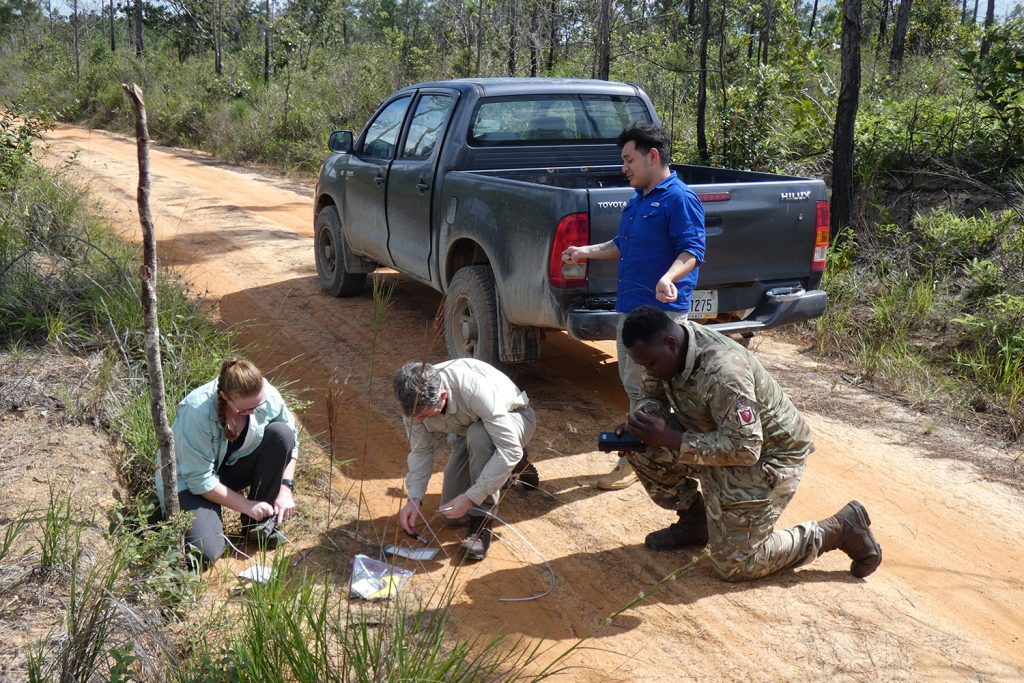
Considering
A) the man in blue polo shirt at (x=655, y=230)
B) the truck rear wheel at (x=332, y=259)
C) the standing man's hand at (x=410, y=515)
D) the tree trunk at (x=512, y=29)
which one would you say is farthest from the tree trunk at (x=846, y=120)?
the tree trunk at (x=512, y=29)

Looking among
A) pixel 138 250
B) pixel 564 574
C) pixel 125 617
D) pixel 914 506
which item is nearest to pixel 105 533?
pixel 125 617

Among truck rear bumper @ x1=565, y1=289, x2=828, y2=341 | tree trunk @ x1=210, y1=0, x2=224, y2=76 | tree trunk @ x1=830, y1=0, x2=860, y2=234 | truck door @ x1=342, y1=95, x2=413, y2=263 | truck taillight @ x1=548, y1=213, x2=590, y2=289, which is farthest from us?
tree trunk @ x1=210, y1=0, x2=224, y2=76

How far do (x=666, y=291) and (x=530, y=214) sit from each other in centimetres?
131

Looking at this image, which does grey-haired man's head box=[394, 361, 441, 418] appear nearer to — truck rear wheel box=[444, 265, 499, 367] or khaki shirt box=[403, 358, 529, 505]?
khaki shirt box=[403, 358, 529, 505]

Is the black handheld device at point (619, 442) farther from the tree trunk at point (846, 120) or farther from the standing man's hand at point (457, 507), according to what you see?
the tree trunk at point (846, 120)

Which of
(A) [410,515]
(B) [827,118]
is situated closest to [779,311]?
(A) [410,515]

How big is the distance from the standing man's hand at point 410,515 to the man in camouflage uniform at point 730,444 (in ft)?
3.28

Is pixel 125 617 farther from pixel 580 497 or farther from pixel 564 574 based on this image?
pixel 580 497

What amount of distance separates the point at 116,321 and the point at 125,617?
11.2 feet

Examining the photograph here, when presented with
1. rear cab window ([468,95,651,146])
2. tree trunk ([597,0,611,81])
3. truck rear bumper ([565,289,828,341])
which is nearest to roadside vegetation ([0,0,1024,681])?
truck rear bumper ([565,289,828,341])

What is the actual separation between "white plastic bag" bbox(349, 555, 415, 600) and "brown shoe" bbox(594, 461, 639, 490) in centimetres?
123

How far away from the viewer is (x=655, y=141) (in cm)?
432

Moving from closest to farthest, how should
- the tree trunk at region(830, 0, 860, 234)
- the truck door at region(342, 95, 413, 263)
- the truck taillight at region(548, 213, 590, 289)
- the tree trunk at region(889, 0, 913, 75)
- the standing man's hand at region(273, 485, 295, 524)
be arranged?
1. the standing man's hand at region(273, 485, 295, 524)
2. the truck taillight at region(548, 213, 590, 289)
3. the truck door at region(342, 95, 413, 263)
4. the tree trunk at region(830, 0, 860, 234)
5. the tree trunk at region(889, 0, 913, 75)

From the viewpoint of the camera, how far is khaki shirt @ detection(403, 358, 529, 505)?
13.4 feet
